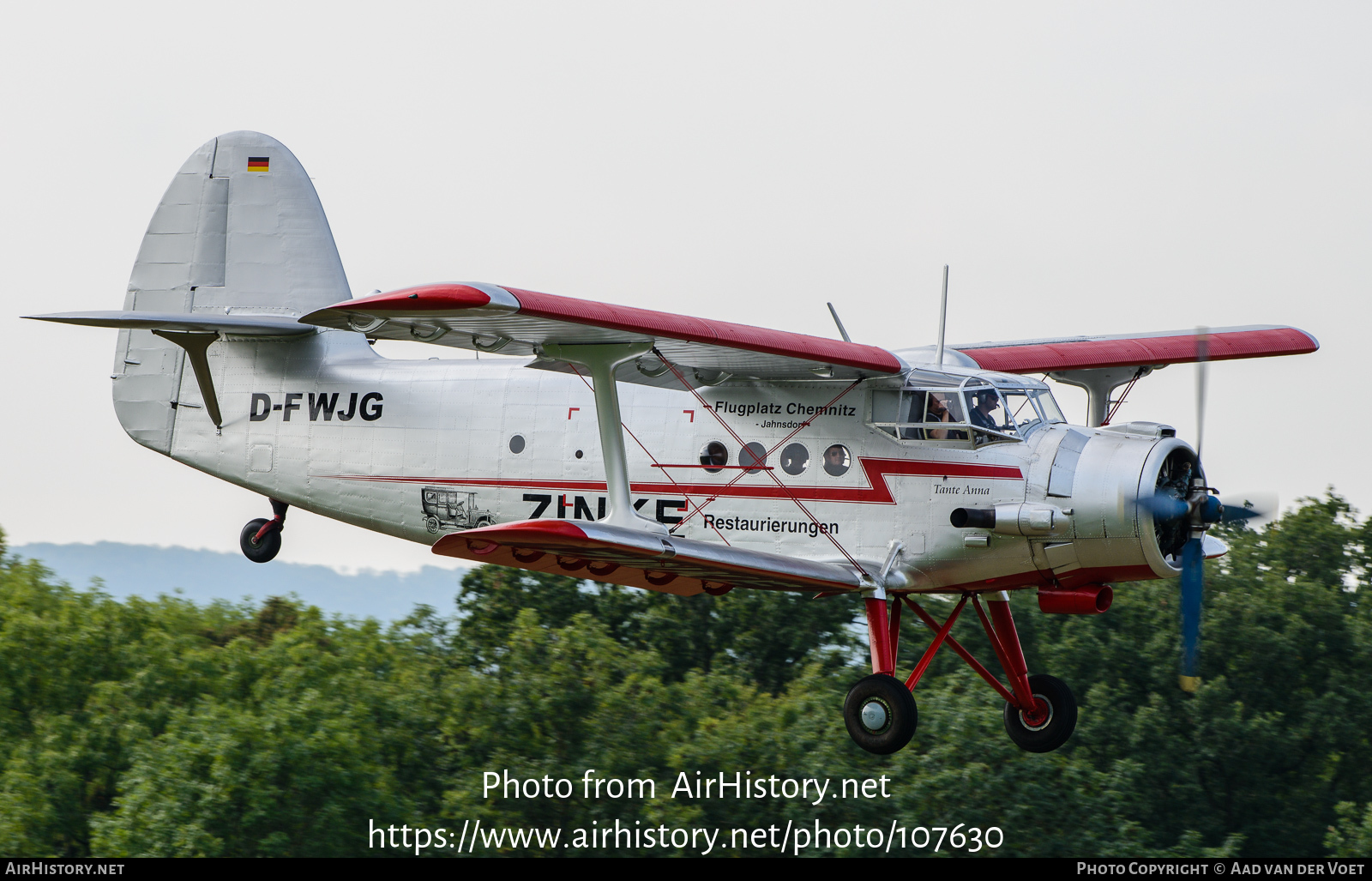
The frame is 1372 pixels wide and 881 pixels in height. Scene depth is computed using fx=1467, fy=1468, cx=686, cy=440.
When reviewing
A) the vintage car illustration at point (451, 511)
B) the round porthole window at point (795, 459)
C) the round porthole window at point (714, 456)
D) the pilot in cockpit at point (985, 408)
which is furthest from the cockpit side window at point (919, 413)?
the vintage car illustration at point (451, 511)

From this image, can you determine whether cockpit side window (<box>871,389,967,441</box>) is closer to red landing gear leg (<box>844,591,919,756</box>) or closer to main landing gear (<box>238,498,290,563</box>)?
red landing gear leg (<box>844,591,919,756</box>)

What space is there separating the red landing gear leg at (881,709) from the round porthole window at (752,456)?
1.57 m

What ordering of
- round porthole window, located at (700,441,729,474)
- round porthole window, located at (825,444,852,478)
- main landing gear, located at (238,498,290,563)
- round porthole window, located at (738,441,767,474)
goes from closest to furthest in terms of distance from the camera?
round porthole window, located at (825,444,852,478) < round porthole window, located at (738,441,767,474) < round porthole window, located at (700,441,729,474) < main landing gear, located at (238,498,290,563)

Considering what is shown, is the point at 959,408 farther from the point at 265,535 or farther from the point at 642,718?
the point at 642,718

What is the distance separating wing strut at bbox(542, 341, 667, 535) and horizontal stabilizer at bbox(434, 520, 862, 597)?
0.41m

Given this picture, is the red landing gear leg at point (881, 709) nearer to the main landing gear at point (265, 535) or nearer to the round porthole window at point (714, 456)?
the round porthole window at point (714, 456)

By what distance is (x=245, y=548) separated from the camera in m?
16.5

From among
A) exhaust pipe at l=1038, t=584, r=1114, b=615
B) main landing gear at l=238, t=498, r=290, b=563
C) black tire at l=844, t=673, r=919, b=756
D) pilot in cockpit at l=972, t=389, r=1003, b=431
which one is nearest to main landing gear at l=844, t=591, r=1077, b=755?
black tire at l=844, t=673, r=919, b=756

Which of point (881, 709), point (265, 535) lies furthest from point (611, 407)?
point (265, 535)

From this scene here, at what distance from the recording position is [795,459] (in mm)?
13375

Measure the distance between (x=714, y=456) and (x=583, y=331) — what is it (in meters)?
2.27

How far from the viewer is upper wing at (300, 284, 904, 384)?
35.3 ft
